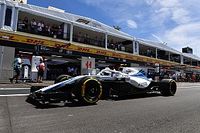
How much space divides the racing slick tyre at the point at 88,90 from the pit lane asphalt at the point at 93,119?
342mm

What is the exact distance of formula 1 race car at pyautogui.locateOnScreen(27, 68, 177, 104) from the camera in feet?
23.5

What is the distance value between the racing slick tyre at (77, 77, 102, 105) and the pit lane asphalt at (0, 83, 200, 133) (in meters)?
0.34

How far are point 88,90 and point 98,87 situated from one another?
40 centimetres

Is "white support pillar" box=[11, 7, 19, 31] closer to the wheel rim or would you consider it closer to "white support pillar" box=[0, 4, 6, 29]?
"white support pillar" box=[0, 4, 6, 29]

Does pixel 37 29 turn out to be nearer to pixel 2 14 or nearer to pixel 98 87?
pixel 2 14

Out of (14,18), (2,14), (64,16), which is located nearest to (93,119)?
(2,14)

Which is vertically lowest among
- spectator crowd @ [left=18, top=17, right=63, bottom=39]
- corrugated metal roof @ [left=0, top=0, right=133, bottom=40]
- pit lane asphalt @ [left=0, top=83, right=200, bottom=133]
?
pit lane asphalt @ [left=0, top=83, right=200, bottom=133]

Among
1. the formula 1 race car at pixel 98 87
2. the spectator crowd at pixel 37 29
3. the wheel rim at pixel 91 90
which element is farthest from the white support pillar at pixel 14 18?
the wheel rim at pixel 91 90

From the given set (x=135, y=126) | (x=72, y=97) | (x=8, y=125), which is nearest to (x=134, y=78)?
(x=72, y=97)

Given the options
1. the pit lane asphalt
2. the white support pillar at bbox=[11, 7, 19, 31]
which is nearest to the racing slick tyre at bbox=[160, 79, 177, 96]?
the pit lane asphalt

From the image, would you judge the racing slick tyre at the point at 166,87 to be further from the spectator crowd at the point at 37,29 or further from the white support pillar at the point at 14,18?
the spectator crowd at the point at 37,29

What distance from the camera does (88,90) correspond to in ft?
25.6

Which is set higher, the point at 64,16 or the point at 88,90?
the point at 64,16

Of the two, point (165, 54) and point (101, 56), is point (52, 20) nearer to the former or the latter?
point (101, 56)
